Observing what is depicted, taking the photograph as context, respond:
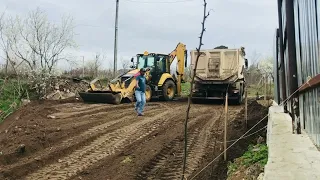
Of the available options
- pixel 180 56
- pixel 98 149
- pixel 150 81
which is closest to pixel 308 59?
pixel 98 149

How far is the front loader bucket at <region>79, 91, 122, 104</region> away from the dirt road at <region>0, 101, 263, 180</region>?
3.51 meters

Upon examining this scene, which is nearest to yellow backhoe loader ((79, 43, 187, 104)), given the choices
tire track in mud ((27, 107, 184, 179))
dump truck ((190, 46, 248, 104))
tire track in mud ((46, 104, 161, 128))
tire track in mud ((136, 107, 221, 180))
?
dump truck ((190, 46, 248, 104))

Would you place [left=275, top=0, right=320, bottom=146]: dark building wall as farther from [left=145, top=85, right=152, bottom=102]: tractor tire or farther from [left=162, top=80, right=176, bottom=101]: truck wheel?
[left=162, top=80, right=176, bottom=101]: truck wheel

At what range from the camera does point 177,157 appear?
7742mm

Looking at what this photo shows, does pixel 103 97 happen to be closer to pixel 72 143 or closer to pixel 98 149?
pixel 72 143

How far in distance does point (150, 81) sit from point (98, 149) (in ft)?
35.8

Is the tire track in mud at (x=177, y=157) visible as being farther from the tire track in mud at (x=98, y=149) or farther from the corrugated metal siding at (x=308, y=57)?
the corrugated metal siding at (x=308, y=57)

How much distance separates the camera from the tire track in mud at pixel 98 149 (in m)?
6.98

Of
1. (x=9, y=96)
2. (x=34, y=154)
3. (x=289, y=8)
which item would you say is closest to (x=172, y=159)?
(x=34, y=154)

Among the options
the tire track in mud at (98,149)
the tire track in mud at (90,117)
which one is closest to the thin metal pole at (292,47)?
the tire track in mud at (98,149)

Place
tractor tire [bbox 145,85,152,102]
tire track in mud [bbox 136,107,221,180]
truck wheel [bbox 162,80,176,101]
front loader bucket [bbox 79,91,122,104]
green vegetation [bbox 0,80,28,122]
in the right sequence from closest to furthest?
tire track in mud [bbox 136,107,221,180], front loader bucket [bbox 79,91,122,104], green vegetation [bbox 0,80,28,122], tractor tire [bbox 145,85,152,102], truck wheel [bbox 162,80,176,101]

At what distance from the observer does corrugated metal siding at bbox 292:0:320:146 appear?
469cm

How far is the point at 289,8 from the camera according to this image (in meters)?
6.52

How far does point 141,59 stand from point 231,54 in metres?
4.74
